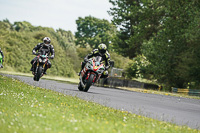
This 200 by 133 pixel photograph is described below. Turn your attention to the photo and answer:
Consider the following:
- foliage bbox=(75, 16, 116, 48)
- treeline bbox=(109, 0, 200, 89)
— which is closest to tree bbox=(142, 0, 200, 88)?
treeline bbox=(109, 0, 200, 89)

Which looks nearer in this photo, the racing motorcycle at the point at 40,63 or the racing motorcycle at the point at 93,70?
the racing motorcycle at the point at 93,70

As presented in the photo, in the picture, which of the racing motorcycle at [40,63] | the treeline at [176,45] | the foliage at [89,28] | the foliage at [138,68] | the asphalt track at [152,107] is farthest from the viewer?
the foliage at [89,28]

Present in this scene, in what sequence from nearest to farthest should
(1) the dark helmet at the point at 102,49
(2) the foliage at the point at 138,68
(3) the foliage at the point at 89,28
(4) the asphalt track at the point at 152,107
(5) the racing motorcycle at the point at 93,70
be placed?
(4) the asphalt track at the point at 152,107 → (5) the racing motorcycle at the point at 93,70 → (1) the dark helmet at the point at 102,49 → (2) the foliage at the point at 138,68 → (3) the foliage at the point at 89,28

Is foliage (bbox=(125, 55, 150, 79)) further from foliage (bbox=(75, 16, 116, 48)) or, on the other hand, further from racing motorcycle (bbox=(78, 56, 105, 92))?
foliage (bbox=(75, 16, 116, 48))

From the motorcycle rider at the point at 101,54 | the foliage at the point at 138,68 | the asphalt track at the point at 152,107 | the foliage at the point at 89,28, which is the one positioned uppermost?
the foliage at the point at 89,28

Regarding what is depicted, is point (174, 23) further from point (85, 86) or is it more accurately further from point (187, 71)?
point (85, 86)

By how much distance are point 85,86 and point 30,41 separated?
117 ft

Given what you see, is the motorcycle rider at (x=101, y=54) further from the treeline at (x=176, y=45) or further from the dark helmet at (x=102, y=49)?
the treeline at (x=176, y=45)

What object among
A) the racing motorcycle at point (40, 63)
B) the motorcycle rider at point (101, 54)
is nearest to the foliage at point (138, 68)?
the racing motorcycle at point (40, 63)

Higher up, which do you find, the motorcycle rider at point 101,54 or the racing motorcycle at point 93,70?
the motorcycle rider at point 101,54

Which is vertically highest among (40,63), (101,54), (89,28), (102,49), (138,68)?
(89,28)

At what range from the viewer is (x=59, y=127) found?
23.5 feet

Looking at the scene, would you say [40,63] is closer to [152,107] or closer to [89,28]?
[152,107]

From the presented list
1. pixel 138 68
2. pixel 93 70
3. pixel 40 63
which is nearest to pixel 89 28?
pixel 138 68
